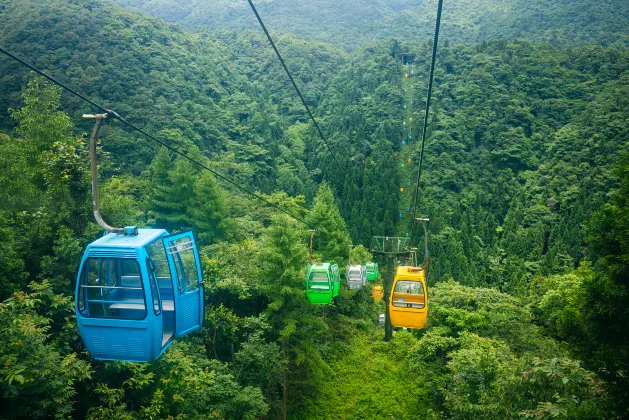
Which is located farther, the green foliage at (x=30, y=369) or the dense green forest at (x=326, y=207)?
the dense green forest at (x=326, y=207)

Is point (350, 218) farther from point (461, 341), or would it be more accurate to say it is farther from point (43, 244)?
point (43, 244)

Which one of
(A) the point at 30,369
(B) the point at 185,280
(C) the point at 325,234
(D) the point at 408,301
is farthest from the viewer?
(C) the point at 325,234

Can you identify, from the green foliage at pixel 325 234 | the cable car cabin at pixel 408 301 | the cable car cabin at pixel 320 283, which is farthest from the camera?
the green foliage at pixel 325 234

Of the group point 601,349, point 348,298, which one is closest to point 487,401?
point 601,349

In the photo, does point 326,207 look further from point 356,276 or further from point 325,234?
point 356,276

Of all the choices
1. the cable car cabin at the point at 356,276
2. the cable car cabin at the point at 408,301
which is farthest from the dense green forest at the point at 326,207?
the cable car cabin at the point at 356,276

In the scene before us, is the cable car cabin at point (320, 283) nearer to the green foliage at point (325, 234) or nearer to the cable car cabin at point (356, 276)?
the cable car cabin at point (356, 276)

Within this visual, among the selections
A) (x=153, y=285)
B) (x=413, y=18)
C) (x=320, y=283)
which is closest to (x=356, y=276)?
(x=320, y=283)
